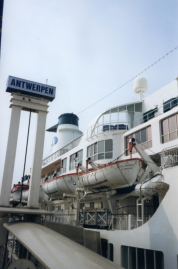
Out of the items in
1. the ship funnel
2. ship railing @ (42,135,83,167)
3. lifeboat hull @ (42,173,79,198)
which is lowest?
lifeboat hull @ (42,173,79,198)

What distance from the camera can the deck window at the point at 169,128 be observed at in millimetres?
15602

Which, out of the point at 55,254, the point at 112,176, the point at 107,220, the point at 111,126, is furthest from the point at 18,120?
the point at 111,126

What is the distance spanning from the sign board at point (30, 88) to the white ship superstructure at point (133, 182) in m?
5.80

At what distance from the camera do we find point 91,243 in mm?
14195

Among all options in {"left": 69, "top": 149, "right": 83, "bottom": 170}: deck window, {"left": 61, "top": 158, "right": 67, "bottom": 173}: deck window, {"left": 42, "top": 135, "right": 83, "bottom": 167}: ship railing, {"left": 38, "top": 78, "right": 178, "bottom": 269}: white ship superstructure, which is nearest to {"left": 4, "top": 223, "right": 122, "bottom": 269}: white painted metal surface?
{"left": 38, "top": 78, "right": 178, "bottom": 269}: white ship superstructure

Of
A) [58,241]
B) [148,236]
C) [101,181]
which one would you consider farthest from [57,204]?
[58,241]

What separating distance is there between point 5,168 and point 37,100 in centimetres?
418

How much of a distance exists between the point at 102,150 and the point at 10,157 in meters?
9.55

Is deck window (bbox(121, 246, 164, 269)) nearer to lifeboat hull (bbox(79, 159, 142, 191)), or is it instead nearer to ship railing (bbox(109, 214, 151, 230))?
ship railing (bbox(109, 214, 151, 230))

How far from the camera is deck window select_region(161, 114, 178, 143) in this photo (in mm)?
15602

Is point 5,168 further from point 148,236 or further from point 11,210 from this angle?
point 148,236

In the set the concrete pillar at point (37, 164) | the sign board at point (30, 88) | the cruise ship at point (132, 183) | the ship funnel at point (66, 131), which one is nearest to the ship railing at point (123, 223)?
the cruise ship at point (132, 183)

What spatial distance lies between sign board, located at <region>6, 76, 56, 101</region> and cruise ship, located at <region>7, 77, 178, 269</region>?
5.70m

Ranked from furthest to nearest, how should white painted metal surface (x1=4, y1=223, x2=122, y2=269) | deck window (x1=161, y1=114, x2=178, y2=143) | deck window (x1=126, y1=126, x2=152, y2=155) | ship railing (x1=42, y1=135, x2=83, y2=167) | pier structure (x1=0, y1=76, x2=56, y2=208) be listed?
ship railing (x1=42, y1=135, x2=83, y2=167)
deck window (x1=126, y1=126, x2=152, y2=155)
deck window (x1=161, y1=114, x2=178, y2=143)
pier structure (x1=0, y1=76, x2=56, y2=208)
white painted metal surface (x1=4, y1=223, x2=122, y2=269)
